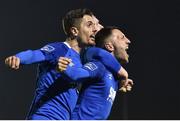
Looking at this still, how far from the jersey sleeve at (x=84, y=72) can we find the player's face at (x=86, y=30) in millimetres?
385

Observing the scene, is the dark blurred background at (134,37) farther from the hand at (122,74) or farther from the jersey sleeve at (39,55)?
the hand at (122,74)

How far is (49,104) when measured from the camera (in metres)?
2.33

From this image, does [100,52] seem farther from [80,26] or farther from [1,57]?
[1,57]

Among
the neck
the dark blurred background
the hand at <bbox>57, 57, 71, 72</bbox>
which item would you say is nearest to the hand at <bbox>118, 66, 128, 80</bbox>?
the hand at <bbox>57, 57, 71, 72</bbox>

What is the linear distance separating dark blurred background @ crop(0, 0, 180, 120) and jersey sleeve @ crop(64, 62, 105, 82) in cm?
279

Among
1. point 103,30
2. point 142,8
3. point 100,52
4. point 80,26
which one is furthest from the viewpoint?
point 142,8

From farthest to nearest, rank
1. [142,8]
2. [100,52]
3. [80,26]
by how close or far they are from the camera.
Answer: [142,8]
[80,26]
[100,52]

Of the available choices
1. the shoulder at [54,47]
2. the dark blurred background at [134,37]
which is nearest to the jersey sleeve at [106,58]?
the shoulder at [54,47]

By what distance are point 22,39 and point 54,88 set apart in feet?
8.71

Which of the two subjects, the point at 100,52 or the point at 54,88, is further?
the point at 54,88

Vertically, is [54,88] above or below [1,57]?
above

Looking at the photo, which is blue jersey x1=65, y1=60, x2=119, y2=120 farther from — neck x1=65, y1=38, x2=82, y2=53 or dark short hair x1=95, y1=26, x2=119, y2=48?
neck x1=65, y1=38, x2=82, y2=53

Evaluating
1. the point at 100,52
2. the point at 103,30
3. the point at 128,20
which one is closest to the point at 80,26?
the point at 103,30

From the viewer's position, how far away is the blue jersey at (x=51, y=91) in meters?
2.32
